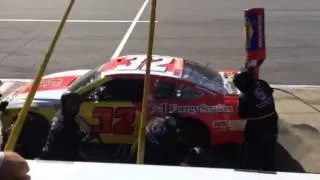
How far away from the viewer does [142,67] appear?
9.45 m

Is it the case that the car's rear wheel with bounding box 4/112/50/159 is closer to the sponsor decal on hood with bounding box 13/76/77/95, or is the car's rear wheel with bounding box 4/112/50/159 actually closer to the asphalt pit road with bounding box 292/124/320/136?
the sponsor decal on hood with bounding box 13/76/77/95

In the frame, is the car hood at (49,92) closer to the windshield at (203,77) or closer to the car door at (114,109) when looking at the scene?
the car door at (114,109)

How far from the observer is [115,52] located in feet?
58.1

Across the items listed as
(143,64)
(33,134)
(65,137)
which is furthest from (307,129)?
(65,137)

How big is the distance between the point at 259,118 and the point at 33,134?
3354 mm

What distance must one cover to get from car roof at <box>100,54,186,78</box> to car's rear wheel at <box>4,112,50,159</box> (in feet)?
3.83

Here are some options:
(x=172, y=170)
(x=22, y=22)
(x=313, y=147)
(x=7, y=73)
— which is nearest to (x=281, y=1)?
(x=22, y=22)

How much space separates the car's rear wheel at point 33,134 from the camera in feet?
30.1

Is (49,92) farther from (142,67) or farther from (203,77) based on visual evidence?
(203,77)

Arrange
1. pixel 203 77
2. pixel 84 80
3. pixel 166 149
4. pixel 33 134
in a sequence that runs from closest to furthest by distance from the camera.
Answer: pixel 166 149
pixel 33 134
pixel 84 80
pixel 203 77

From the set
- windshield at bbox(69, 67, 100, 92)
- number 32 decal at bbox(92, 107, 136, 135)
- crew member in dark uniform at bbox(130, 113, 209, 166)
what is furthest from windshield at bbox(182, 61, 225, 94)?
crew member in dark uniform at bbox(130, 113, 209, 166)

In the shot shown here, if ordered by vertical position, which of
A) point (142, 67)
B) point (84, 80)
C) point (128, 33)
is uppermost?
point (142, 67)

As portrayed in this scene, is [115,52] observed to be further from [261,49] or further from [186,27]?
[261,49]

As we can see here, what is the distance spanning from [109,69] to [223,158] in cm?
221
